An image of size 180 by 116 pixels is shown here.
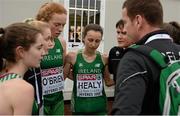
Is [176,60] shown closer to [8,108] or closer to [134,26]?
[134,26]

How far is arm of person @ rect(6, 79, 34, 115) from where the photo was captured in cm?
139

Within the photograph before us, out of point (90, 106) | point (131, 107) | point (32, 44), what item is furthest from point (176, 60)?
point (90, 106)

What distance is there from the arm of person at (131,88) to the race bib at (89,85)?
5.06 ft

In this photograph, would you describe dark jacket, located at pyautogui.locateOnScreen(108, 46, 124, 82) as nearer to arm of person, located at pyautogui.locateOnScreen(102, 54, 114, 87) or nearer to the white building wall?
arm of person, located at pyautogui.locateOnScreen(102, 54, 114, 87)

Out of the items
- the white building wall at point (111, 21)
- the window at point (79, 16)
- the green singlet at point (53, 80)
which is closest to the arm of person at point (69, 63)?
the green singlet at point (53, 80)

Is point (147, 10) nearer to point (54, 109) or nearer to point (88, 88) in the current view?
point (54, 109)

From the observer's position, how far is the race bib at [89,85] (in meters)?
2.77

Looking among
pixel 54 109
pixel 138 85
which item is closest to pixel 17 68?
pixel 138 85

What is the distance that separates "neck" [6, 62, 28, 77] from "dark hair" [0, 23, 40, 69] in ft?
0.09

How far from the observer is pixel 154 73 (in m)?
1.23

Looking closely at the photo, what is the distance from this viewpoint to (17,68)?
1606 mm

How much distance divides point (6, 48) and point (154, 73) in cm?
80

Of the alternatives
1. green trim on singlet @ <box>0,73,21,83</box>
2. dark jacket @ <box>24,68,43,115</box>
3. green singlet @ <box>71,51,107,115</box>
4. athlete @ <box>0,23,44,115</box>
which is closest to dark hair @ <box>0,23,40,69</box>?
athlete @ <box>0,23,44,115</box>

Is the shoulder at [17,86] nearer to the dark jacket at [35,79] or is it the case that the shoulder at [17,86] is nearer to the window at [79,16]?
the dark jacket at [35,79]
